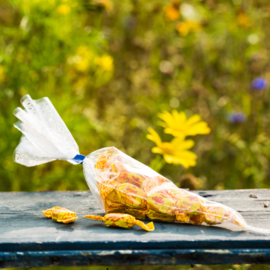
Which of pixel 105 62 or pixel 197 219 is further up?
pixel 105 62

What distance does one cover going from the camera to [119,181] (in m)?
0.56

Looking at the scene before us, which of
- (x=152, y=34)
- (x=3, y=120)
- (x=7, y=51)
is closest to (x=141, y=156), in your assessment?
(x=3, y=120)

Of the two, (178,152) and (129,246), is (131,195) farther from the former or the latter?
(178,152)

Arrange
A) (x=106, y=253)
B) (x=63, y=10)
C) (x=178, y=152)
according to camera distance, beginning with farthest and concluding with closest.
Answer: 1. (x=63, y=10)
2. (x=178, y=152)
3. (x=106, y=253)

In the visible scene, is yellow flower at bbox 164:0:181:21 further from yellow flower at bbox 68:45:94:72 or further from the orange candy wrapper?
the orange candy wrapper

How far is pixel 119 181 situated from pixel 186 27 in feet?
3.98

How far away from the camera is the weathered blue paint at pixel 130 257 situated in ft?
1.54

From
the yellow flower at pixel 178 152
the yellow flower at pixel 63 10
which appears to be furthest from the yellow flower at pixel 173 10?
the yellow flower at pixel 178 152

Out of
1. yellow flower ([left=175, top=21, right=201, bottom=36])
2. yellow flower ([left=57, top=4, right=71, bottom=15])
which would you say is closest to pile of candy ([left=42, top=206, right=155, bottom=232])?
yellow flower ([left=57, top=4, right=71, bottom=15])

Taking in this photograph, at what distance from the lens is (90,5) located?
3.86 ft

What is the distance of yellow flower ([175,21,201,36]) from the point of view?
1523 mm

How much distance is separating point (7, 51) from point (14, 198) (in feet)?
2.20

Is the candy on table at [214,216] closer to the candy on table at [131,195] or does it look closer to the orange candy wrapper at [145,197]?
the orange candy wrapper at [145,197]

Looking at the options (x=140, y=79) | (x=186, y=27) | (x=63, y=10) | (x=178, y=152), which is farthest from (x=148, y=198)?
(x=186, y=27)
